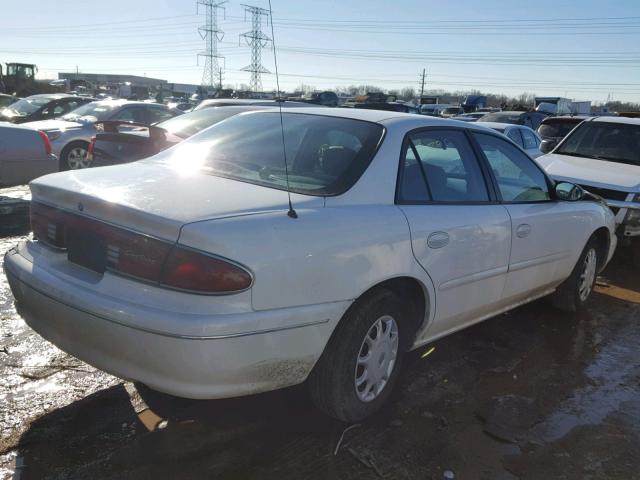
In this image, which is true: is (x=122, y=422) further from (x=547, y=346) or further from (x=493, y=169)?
(x=547, y=346)

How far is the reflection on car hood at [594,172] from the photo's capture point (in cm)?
670

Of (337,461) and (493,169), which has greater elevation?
(493,169)

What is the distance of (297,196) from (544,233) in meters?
2.18

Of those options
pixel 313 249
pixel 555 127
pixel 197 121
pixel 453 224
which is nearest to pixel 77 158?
pixel 197 121

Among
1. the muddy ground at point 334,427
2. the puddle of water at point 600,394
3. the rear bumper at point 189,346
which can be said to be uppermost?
the rear bumper at point 189,346

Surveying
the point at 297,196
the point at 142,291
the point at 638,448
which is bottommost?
the point at 638,448

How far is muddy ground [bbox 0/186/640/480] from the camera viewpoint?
8.74 ft

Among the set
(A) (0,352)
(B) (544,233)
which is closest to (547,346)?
(B) (544,233)

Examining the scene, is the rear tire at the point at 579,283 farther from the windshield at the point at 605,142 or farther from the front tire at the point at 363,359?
the windshield at the point at 605,142

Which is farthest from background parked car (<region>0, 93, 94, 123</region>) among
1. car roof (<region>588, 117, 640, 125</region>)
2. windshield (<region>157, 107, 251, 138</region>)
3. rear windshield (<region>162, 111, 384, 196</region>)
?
rear windshield (<region>162, 111, 384, 196</region>)

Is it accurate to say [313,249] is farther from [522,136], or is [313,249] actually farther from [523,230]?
[522,136]

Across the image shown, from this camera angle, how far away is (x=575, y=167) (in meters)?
7.47

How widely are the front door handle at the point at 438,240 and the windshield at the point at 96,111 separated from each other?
951cm

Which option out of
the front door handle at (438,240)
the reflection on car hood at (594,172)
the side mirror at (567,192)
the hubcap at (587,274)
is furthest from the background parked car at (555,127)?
the front door handle at (438,240)
